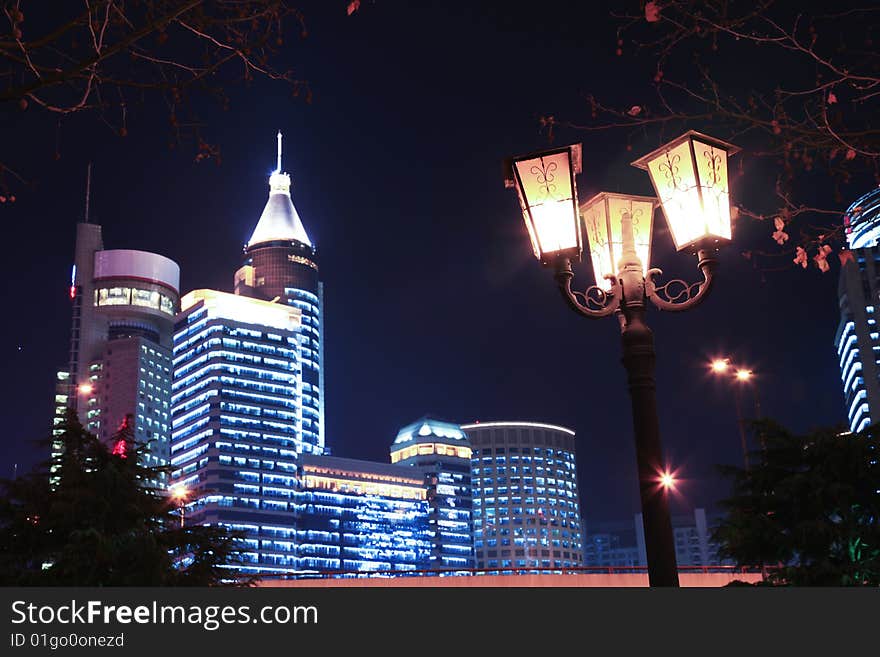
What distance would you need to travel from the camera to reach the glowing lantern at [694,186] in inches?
355

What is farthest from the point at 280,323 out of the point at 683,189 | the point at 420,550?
the point at 683,189

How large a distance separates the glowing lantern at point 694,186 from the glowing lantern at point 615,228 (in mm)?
419

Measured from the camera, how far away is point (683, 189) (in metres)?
9.19

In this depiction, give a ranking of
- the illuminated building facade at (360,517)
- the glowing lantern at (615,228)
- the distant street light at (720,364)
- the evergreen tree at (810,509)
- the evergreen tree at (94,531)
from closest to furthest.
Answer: the glowing lantern at (615,228) < the evergreen tree at (94,531) < the evergreen tree at (810,509) < the distant street light at (720,364) < the illuminated building facade at (360,517)

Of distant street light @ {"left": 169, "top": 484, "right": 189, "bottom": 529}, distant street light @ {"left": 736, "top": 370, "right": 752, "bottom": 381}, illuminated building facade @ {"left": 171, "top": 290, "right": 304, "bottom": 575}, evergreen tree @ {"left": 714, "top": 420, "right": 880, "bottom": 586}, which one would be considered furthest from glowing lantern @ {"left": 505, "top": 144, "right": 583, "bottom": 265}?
illuminated building facade @ {"left": 171, "top": 290, "right": 304, "bottom": 575}

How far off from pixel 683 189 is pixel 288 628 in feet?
20.2

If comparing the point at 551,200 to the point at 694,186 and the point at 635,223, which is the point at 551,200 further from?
the point at 694,186

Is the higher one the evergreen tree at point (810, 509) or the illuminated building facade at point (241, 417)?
the illuminated building facade at point (241, 417)

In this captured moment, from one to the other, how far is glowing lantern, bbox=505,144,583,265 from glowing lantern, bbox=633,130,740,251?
100 cm

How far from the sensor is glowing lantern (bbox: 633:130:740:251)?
9016 millimetres

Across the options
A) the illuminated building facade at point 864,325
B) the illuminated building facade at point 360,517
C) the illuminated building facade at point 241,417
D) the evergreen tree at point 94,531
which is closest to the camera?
the evergreen tree at point 94,531

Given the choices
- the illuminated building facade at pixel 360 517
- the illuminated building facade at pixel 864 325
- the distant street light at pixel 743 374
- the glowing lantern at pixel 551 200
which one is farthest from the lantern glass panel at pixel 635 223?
the illuminated building facade at pixel 360 517

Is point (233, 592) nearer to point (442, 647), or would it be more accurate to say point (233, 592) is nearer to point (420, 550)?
point (442, 647)

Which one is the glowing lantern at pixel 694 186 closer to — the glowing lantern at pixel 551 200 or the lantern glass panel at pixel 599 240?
the lantern glass panel at pixel 599 240
